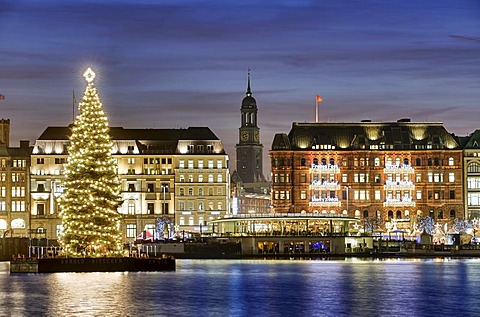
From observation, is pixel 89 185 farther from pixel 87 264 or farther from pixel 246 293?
pixel 246 293

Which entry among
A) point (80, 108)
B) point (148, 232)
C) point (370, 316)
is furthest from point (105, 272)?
point (148, 232)

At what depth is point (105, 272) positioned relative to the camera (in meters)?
114

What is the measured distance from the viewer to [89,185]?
10875cm

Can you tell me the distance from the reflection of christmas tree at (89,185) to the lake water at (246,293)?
146 inches

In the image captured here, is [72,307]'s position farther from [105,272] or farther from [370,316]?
[105,272]

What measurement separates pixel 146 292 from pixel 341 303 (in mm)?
16429

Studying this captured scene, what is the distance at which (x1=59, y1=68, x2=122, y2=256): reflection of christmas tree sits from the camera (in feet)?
355

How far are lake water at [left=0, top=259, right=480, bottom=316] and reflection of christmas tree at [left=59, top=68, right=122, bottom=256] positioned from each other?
3.70 meters

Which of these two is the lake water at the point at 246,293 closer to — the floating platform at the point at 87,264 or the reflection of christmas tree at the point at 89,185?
the floating platform at the point at 87,264

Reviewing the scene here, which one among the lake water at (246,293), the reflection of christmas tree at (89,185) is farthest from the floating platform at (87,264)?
the reflection of christmas tree at (89,185)

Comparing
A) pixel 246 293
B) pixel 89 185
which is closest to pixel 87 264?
pixel 89 185

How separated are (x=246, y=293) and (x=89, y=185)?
21.1m

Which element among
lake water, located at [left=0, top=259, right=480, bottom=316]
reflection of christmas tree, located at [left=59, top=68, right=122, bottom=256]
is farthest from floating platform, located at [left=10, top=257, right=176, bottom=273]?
reflection of christmas tree, located at [left=59, top=68, right=122, bottom=256]

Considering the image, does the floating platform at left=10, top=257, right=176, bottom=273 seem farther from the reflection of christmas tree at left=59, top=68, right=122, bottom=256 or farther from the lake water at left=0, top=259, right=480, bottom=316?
the reflection of christmas tree at left=59, top=68, right=122, bottom=256
